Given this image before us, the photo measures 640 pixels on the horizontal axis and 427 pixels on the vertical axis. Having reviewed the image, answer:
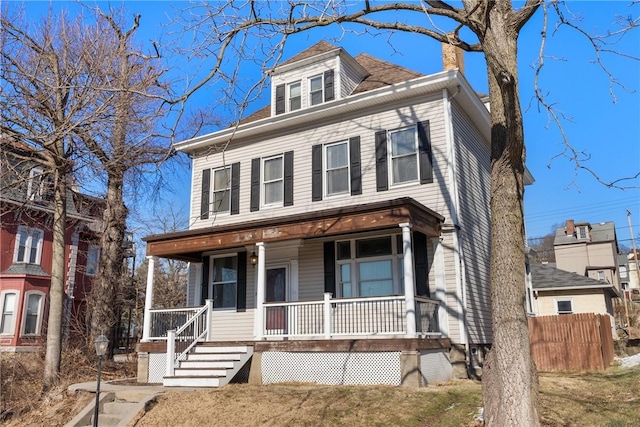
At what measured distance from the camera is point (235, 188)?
49.9 ft

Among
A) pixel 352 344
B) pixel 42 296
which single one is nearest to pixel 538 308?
pixel 352 344

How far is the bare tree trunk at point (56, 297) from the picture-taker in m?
12.6

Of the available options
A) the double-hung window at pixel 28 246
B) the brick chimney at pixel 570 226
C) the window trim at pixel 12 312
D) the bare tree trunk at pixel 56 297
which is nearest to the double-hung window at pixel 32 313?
the window trim at pixel 12 312

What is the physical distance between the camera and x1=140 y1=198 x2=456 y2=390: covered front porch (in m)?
10.6

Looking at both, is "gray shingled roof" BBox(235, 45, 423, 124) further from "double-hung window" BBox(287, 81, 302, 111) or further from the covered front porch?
the covered front porch

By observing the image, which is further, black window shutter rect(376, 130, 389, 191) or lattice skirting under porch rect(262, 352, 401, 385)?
black window shutter rect(376, 130, 389, 191)

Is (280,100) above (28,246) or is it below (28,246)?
above

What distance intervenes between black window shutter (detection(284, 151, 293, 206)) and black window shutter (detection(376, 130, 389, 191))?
2.62 metres

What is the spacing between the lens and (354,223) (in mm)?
11039

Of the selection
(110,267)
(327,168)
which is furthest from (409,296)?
(110,267)

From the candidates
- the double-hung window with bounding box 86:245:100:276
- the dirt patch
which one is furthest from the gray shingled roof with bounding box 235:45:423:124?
the double-hung window with bounding box 86:245:100:276

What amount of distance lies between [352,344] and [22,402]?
314 inches

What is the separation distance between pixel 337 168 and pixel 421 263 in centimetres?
357

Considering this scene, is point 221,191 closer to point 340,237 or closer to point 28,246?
point 340,237
